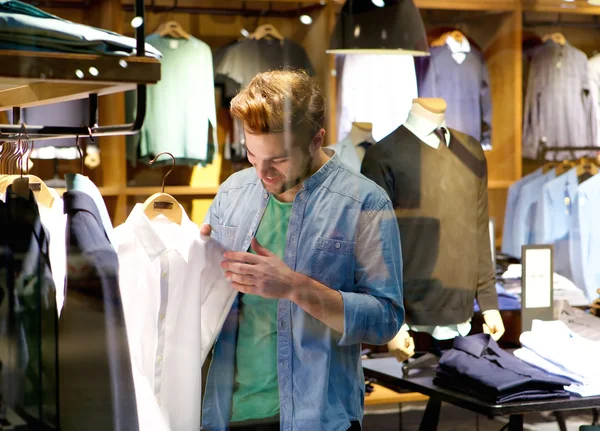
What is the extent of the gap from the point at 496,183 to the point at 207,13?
27.9 inches

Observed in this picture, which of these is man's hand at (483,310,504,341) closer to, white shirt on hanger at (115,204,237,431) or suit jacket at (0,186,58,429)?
white shirt on hanger at (115,204,237,431)

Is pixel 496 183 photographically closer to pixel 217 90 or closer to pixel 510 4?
pixel 510 4

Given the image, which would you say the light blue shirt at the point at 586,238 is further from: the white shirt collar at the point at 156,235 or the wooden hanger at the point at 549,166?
the white shirt collar at the point at 156,235

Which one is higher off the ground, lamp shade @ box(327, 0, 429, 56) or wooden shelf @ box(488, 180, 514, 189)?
lamp shade @ box(327, 0, 429, 56)

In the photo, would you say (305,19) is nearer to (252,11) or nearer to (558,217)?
(252,11)

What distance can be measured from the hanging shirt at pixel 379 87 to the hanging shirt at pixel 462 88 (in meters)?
0.05

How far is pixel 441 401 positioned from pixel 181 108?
→ 95 cm

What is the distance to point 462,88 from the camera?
175cm

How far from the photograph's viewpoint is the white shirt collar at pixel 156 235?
1193 mm

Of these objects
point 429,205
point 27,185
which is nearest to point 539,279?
point 429,205

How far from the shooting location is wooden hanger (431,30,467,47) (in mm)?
1657

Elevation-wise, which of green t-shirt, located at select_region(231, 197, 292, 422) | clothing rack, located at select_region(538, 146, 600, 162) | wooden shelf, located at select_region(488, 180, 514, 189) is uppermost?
clothing rack, located at select_region(538, 146, 600, 162)

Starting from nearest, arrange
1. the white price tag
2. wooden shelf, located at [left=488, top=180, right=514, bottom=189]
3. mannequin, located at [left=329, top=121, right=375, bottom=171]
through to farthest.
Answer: mannequin, located at [left=329, top=121, right=375, bottom=171] → wooden shelf, located at [left=488, top=180, right=514, bottom=189] → the white price tag

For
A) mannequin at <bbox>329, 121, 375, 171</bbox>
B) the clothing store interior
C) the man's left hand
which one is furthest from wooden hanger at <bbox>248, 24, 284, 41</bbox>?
the man's left hand
